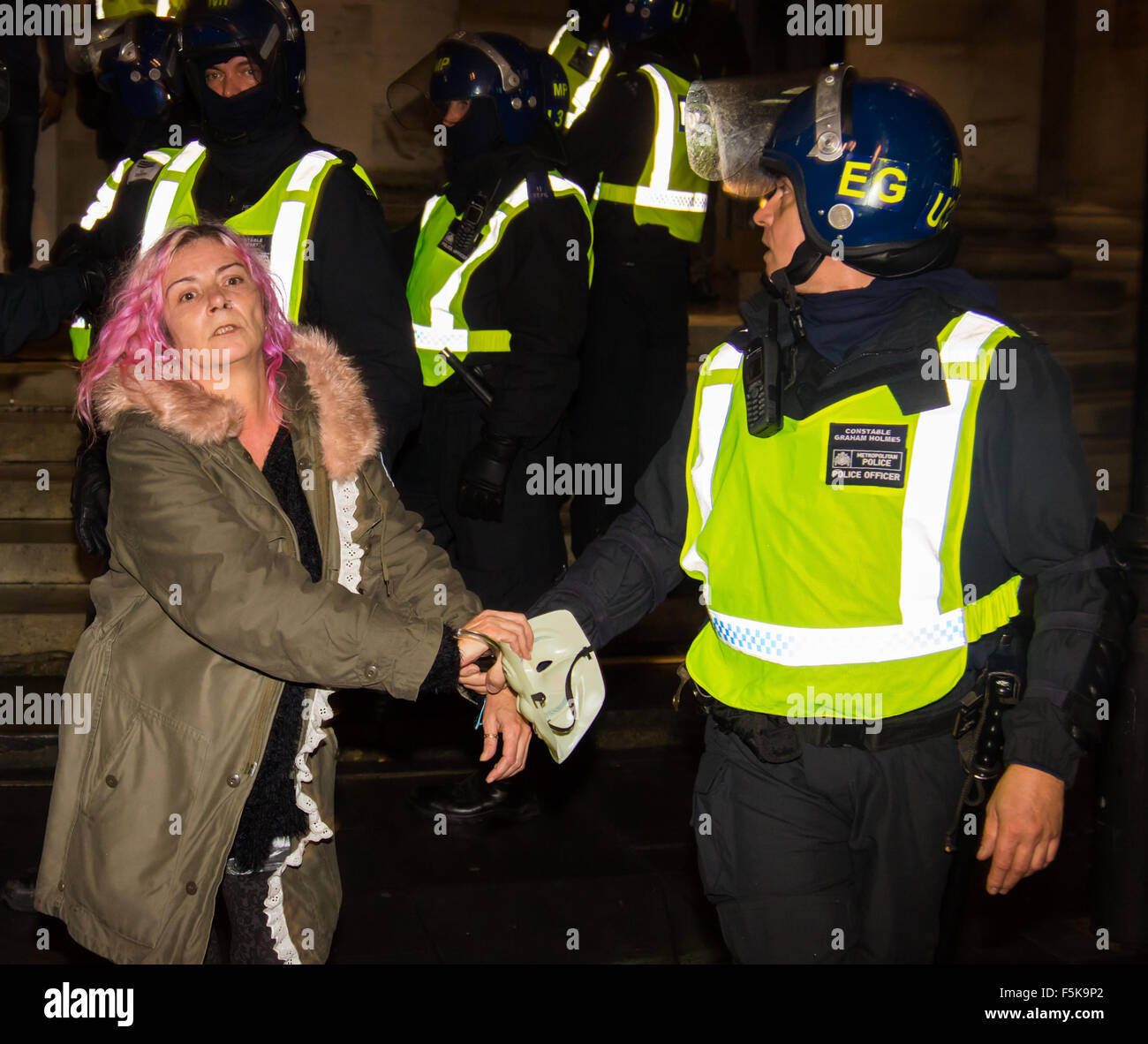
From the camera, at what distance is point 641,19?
6.06 m

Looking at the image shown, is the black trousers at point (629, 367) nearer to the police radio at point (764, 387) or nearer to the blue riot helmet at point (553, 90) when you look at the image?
the blue riot helmet at point (553, 90)

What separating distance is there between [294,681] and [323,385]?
678 millimetres

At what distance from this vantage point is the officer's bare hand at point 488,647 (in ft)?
9.42

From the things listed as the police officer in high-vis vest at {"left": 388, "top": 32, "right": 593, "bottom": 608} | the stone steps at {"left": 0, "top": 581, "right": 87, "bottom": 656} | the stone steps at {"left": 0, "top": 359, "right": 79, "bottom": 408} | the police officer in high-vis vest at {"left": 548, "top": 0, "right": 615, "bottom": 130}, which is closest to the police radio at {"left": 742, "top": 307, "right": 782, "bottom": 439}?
the police officer in high-vis vest at {"left": 388, "top": 32, "right": 593, "bottom": 608}

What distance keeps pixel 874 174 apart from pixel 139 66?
3463mm

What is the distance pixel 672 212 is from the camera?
6.14 metres

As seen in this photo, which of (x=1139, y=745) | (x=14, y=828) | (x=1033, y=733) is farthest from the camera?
(x=14, y=828)

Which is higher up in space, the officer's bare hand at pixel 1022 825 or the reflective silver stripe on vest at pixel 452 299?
the reflective silver stripe on vest at pixel 452 299

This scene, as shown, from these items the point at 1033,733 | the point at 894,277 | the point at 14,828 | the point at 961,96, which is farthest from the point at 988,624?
the point at 961,96

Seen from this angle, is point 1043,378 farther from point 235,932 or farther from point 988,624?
point 235,932

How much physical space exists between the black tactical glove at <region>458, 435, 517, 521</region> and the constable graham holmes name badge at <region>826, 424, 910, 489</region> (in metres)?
2.18

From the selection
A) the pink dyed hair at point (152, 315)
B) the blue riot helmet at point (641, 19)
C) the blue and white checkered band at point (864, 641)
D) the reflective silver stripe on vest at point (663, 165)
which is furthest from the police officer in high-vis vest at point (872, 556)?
the blue riot helmet at point (641, 19)

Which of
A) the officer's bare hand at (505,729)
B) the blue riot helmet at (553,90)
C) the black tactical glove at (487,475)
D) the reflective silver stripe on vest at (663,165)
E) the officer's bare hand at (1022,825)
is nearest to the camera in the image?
the officer's bare hand at (1022,825)

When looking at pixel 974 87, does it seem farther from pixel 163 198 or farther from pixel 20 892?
pixel 20 892
